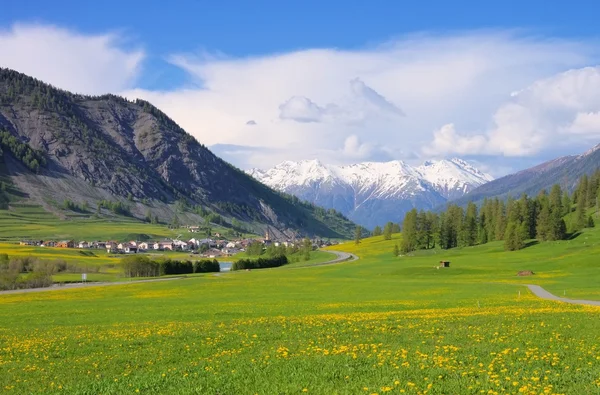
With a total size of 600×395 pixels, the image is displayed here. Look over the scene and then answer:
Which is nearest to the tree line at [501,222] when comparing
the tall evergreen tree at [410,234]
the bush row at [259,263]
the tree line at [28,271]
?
the tall evergreen tree at [410,234]

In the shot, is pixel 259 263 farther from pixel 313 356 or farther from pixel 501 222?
pixel 313 356

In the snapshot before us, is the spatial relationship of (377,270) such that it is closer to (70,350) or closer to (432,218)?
(432,218)

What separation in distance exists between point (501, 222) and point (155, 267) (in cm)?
10290

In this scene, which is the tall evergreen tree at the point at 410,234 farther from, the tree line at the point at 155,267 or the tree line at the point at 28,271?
the tree line at the point at 28,271

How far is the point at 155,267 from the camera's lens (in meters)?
142

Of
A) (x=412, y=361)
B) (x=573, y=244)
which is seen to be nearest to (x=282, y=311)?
(x=412, y=361)

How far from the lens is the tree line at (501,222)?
469 ft

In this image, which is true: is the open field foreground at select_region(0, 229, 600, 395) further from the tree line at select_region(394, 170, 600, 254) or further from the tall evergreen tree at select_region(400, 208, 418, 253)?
the tall evergreen tree at select_region(400, 208, 418, 253)

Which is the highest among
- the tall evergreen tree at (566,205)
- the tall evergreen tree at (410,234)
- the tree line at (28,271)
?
the tall evergreen tree at (566,205)

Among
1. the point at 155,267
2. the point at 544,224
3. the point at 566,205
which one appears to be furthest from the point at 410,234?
the point at 155,267

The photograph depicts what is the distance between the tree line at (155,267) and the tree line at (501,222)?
6007 cm

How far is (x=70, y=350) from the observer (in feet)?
80.5

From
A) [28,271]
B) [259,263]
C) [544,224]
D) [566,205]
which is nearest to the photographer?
[28,271]

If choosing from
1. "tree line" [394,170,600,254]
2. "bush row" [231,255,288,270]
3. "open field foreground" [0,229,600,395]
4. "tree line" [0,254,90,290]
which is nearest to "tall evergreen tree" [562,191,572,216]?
"tree line" [394,170,600,254]
